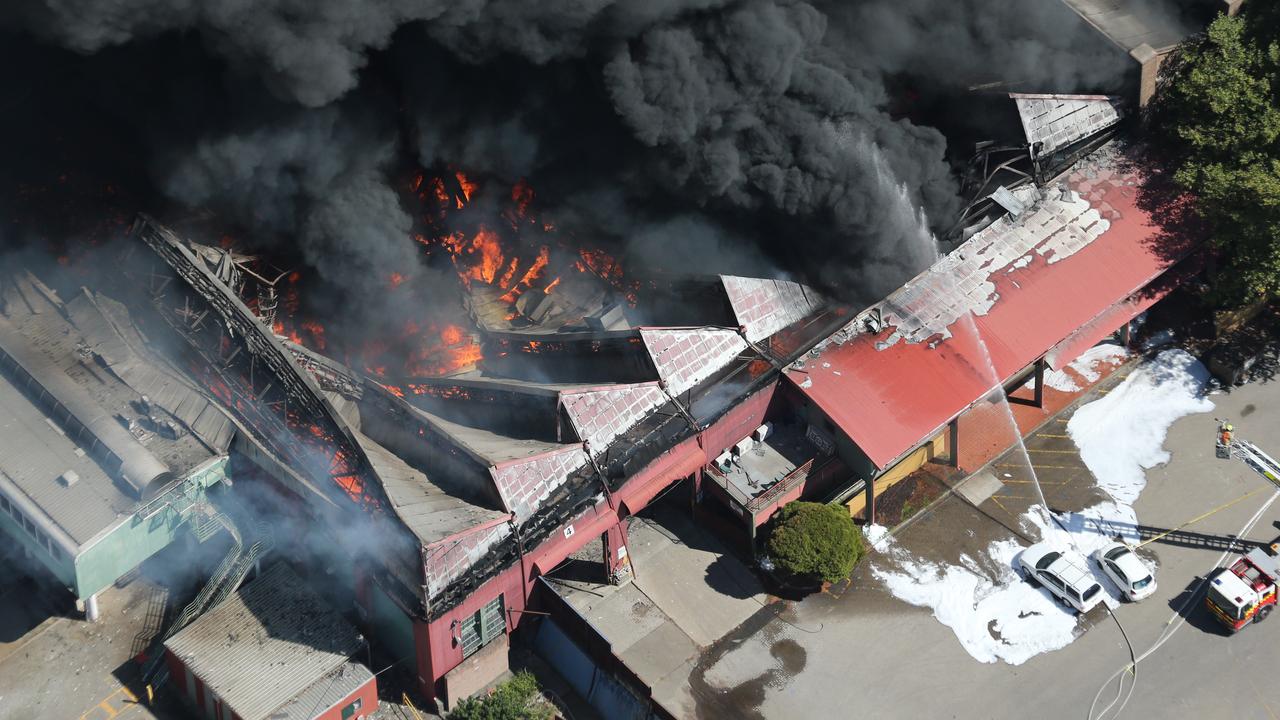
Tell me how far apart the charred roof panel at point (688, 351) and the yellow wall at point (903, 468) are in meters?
6.10

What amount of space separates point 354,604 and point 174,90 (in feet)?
61.4

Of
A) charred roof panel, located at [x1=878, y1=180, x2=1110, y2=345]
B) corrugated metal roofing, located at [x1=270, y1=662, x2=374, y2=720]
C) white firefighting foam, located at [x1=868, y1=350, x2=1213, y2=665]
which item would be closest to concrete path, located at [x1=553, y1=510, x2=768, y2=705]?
white firefighting foam, located at [x1=868, y1=350, x2=1213, y2=665]

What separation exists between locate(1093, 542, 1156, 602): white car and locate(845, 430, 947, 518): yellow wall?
6271mm

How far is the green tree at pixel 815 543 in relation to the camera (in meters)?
37.1

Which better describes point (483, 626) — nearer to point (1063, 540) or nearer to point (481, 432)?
point (481, 432)

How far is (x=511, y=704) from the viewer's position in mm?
35094

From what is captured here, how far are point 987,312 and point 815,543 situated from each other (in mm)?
10847

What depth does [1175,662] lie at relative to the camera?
3575 cm

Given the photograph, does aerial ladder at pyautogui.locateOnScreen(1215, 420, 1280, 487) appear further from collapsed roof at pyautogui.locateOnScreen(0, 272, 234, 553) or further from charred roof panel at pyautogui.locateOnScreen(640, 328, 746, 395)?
collapsed roof at pyautogui.locateOnScreen(0, 272, 234, 553)

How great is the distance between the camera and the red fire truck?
3603 cm

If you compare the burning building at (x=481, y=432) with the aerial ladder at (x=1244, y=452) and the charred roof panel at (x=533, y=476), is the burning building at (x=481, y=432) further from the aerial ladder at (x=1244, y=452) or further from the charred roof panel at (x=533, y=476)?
the aerial ladder at (x=1244, y=452)

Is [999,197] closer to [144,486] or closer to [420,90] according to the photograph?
[420,90]

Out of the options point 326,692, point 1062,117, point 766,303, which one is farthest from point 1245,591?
point 326,692

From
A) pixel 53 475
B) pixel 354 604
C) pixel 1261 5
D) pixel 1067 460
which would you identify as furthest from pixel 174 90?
pixel 1261 5
